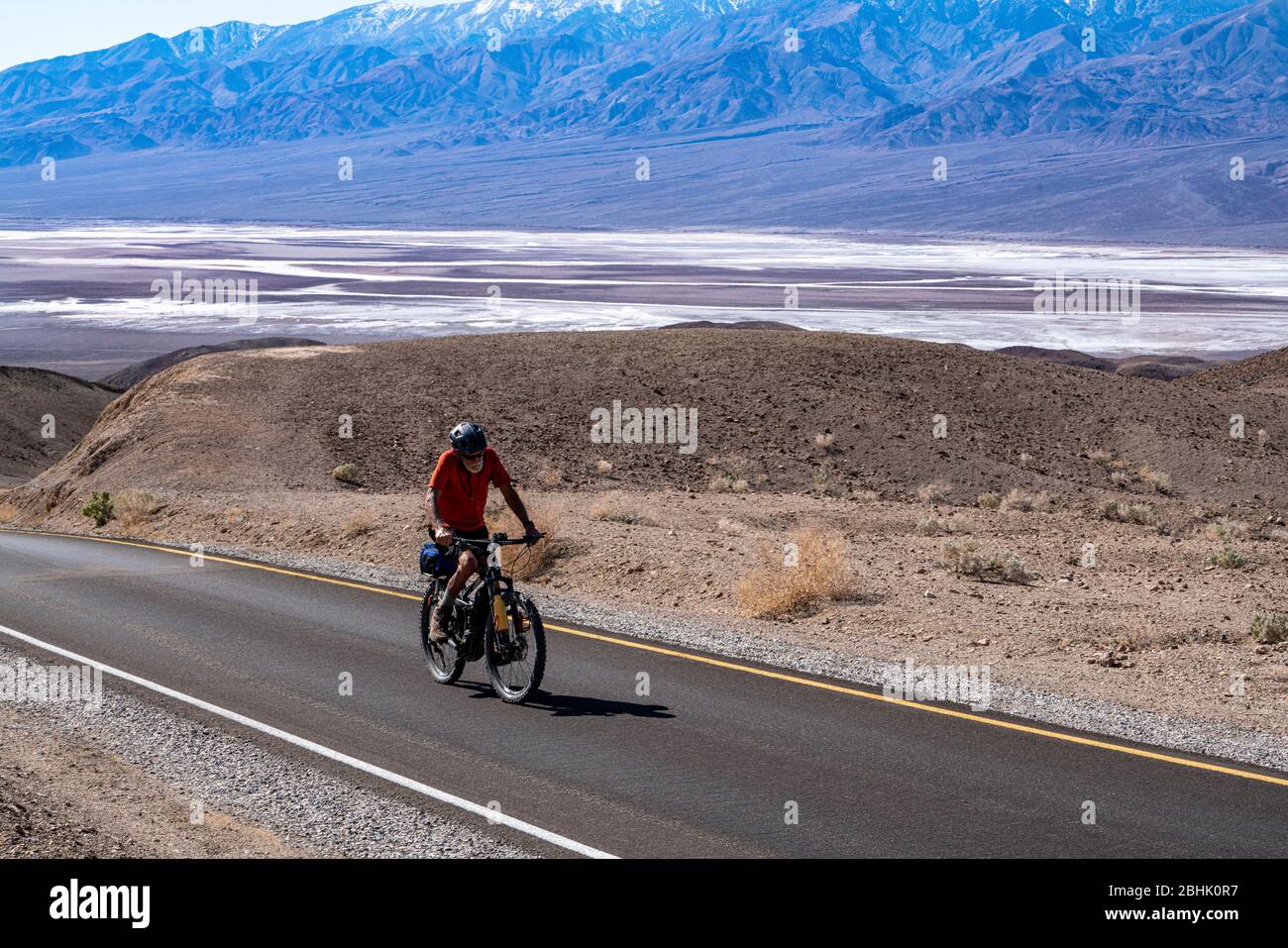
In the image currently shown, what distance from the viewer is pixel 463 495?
435 inches

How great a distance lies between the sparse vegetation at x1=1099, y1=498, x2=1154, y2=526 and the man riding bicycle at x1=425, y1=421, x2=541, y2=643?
17.5m

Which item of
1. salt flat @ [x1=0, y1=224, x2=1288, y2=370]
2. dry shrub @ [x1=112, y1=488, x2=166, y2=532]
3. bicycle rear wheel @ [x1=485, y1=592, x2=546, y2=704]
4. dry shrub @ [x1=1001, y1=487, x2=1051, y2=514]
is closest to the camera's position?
bicycle rear wheel @ [x1=485, y1=592, x2=546, y2=704]

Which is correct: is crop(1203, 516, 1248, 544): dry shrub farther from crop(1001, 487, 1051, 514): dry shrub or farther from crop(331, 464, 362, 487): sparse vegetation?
crop(331, 464, 362, 487): sparse vegetation

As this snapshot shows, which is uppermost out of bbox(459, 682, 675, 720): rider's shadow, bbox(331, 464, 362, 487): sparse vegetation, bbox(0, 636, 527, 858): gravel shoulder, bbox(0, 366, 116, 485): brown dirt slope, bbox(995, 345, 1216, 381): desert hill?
bbox(995, 345, 1216, 381): desert hill

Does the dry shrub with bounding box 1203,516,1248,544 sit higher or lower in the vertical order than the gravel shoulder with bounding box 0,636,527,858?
higher

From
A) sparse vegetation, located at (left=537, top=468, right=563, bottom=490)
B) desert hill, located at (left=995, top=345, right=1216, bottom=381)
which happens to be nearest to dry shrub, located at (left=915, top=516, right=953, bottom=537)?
sparse vegetation, located at (left=537, top=468, right=563, bottom=490)

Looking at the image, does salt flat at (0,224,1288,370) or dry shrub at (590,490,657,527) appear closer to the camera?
dry shrub at (590,490,657,527)

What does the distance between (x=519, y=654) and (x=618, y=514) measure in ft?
36.3

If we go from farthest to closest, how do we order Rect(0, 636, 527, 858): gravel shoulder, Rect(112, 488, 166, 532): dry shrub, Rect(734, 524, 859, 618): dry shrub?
Rect(112, 488, 166, 532): dry shrub < Rect(734, 524, 859, 618): dry shrub < Rect(0, 636, 527, 858): gravel shoulder

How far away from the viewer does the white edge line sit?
26.1 ft

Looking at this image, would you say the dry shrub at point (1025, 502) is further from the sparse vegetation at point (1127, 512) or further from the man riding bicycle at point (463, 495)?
the man riding bicycle at point (463, 495)

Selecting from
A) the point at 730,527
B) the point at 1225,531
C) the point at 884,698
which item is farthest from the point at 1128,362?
the point at 884,698
